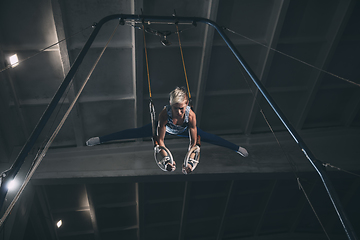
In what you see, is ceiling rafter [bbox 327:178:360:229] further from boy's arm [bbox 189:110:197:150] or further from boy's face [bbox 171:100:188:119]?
boy's face [bbox 171:100:188:119]

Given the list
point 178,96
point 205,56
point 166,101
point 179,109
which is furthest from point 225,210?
point 178,96

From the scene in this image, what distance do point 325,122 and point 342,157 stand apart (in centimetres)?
147

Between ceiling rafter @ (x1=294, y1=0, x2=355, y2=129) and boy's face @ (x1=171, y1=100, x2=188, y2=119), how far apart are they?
17.9ft

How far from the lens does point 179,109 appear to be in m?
4.09

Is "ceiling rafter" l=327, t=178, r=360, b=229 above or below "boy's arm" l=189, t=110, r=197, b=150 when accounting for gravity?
below

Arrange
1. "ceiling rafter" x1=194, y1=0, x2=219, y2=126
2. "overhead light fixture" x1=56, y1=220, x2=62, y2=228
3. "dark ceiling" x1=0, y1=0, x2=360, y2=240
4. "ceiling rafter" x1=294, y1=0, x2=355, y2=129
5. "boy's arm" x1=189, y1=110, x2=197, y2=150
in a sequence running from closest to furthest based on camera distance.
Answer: "boy's arm" x1=189, y1=110, x2=197, y2=150 < "ceiling rafter" x1=194, y1=0, x2=219, y2=126 < "dark ceiling" x1=0, y1=0, x2=360, y2=240 < "ceiling rafter" x1=294, y1=0, x2=355, y2=129 < "overhead light fixture" x1=56, y1=220, x2=62, y2=228

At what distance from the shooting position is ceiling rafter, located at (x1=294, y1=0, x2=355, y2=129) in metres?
6.69

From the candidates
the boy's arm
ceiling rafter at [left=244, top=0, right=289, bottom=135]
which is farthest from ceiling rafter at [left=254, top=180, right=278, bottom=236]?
the boy's arm

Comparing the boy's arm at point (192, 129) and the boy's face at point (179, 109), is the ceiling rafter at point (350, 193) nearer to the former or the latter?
the boy's arm at point (192, 129)

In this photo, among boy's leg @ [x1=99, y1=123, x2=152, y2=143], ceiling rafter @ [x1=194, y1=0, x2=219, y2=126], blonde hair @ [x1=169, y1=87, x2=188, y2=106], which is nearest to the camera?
blonde hair @ [x1=169, y1=87, x2=188, y2=106]

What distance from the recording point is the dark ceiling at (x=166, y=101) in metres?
6.32

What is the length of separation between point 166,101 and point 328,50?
192 inches

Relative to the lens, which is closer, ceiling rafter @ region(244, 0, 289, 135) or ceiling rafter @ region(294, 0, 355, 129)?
ceiling rafter @ region(244, 0, 289, 135)

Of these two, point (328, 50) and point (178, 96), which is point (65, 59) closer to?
point (178, 96)
